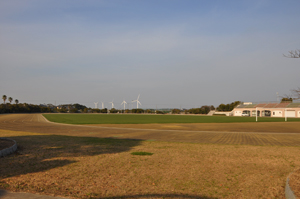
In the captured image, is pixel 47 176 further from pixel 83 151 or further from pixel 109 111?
pixel 109 111

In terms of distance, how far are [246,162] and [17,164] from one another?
415 inches

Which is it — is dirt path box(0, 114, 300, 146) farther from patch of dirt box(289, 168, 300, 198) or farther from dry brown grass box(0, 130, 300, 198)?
patch of dirt box(289, 168, 300, 198)

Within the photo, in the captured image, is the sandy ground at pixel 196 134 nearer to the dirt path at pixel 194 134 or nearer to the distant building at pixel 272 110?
the dirt path at pixel 194 134

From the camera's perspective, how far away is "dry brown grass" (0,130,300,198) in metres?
6.92

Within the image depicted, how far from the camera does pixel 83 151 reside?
42.6 ft

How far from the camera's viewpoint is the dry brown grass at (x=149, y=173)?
22.7ft

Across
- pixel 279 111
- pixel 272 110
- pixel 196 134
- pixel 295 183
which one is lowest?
pixel 196 134

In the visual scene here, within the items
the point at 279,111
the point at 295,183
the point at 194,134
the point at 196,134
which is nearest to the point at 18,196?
the point at 295,183

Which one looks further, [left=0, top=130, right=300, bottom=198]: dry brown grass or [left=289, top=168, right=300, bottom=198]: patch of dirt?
[left=0, top=130, right=300, bottom=198]: dry brown grass

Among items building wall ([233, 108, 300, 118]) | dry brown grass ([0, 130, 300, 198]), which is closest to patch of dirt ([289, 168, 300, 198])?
dry brown grass ([0, 130, 300, 198])

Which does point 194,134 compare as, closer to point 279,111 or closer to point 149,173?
point 149,173

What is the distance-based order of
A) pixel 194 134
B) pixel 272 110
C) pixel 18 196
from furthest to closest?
pixel 272 110
pixel 194 134
pixel 18 196

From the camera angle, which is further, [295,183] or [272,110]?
[272,110]

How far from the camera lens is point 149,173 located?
8797 millimetres
